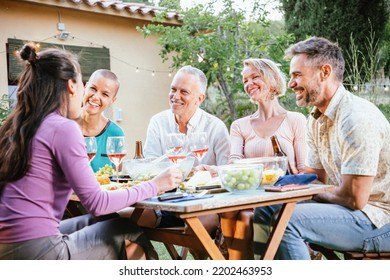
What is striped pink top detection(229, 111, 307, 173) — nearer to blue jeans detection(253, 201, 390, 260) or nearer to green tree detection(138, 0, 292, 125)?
blue jeans detection(253, 201, 390, 260)

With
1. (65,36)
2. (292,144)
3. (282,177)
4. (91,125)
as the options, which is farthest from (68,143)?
(65,36)

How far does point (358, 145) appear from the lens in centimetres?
273

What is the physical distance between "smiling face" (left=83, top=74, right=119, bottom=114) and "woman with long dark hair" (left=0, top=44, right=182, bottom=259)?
1.49 meters

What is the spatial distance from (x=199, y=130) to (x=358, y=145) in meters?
1.59

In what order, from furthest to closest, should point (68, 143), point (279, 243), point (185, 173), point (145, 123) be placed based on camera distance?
point (145, 123), point (185, 173), point (279, 243), point (68, 143)

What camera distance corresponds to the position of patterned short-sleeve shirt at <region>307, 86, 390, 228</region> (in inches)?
107

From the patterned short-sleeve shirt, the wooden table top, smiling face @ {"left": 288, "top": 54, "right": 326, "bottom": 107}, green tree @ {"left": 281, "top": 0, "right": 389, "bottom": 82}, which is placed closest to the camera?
the wooden table top

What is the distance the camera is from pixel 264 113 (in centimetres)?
415

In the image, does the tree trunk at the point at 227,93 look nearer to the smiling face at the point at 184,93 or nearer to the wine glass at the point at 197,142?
the smiling face at the point at 184,93

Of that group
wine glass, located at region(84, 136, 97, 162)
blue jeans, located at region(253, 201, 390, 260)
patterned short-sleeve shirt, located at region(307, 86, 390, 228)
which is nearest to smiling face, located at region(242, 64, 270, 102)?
patterned short-sleeve shirt, located at region(307, 86, 390, 228)

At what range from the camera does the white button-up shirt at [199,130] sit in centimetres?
407

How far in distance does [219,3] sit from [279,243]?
21.7ft

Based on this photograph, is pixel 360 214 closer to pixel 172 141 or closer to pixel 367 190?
pixel 367 190

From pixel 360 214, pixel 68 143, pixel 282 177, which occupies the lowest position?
pixel 360 214
